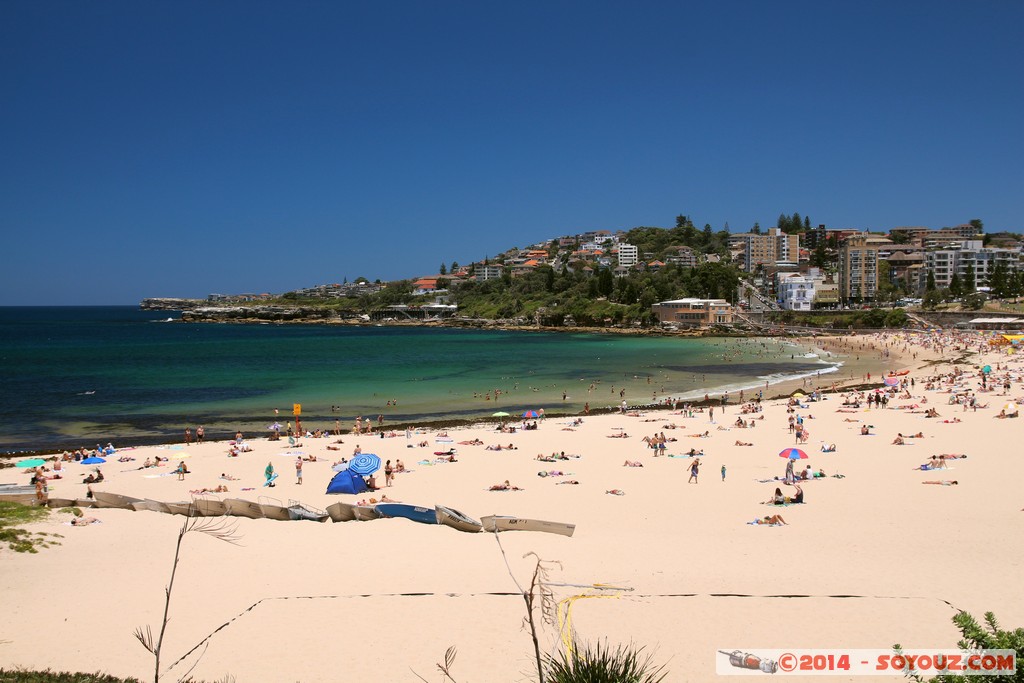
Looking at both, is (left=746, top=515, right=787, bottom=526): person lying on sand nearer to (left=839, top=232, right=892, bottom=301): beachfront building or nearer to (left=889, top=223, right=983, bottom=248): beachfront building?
(left=839, top=232, right=892, bottom=301): beachfront building

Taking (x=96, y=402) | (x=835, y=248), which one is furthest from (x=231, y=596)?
(x=835, y=248)

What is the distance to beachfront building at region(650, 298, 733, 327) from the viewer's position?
281ft

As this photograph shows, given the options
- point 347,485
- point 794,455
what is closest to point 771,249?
point 794,455

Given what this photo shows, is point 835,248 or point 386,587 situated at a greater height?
point 835,248

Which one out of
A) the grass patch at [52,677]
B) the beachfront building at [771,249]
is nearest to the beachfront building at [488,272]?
the beachfront building at [771,249]

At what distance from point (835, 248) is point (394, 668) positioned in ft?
508

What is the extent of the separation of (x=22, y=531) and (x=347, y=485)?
5.74 m

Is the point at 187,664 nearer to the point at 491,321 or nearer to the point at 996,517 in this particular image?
the point at 996,517

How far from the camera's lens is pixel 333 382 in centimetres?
3869

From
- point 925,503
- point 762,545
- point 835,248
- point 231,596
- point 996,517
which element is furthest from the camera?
point 835,248

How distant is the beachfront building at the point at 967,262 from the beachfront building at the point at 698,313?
30.5 metres

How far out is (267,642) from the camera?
7758 mm

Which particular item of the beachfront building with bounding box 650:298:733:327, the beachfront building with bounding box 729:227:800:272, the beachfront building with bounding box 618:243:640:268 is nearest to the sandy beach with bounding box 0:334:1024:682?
the beachfront building with bounding box 650:298:733:327

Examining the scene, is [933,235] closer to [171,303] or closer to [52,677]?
[52,677]
